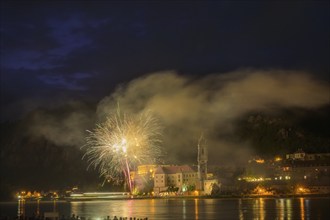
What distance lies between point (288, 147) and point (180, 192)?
2736 inches

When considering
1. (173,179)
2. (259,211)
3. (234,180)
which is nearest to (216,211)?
(259,211)

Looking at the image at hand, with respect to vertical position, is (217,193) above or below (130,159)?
below

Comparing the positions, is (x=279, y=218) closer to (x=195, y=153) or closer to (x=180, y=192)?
(x=180, y=192)

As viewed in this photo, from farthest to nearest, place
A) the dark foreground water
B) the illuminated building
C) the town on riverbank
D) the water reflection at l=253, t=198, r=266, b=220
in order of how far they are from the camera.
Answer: the illuminated building → the town on riverbank → the dark foreground water → the water reflection at l=253, t=198, r=266, b=220

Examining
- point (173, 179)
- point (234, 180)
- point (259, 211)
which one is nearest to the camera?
point (259, 211)

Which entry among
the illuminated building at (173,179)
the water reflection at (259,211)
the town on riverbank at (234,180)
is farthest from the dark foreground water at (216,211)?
the illuminated building at (173,179)

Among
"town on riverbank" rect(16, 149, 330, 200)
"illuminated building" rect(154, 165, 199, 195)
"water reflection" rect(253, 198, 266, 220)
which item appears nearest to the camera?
"water reflection" rect(253, 198, 266, 220)

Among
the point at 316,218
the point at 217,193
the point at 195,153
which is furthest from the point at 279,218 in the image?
the point at 195,153

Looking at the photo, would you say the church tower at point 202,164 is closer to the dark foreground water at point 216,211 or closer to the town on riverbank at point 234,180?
the town on riverbank at point 234,180

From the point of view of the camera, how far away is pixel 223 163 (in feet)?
561

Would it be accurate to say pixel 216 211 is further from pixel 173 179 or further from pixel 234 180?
pixel 173 179

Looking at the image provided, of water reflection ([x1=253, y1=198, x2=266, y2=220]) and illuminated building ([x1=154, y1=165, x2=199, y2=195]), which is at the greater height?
illuminated building ([x1=154, y1=165, x2=199, y2=195])

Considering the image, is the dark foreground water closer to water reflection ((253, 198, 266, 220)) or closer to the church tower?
water reflection ((253, 198, 266, 220))

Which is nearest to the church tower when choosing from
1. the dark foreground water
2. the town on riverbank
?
the town on riverbank
